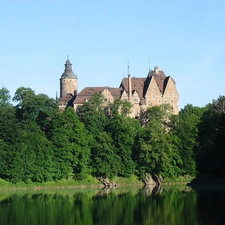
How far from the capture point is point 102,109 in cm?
8525

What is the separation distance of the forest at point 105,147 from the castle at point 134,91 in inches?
721

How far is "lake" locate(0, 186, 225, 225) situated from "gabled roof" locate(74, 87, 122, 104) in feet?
142

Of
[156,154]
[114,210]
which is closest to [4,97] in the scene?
[156,154]

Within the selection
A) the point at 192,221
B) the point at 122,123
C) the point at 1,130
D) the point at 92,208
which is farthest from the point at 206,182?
the point at 192,221

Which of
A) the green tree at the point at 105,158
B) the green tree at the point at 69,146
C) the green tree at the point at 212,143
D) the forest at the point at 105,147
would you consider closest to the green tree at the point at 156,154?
A: the forest at the point at 105,147

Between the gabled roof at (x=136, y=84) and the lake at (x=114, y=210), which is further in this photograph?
the gabled roof at (x=136, y=84)

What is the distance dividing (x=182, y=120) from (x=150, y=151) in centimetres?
871

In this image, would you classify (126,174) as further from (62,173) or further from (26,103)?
(26,103)

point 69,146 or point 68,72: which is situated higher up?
point 68,72

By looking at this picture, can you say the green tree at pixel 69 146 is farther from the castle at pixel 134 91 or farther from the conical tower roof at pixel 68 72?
the conical tower roof at pixel 68 72

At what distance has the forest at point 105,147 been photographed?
66.2 metres

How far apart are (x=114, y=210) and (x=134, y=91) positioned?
58.9 m

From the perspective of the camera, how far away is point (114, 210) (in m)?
40.1

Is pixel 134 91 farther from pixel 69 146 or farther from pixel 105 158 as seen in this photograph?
pixel 69 146
